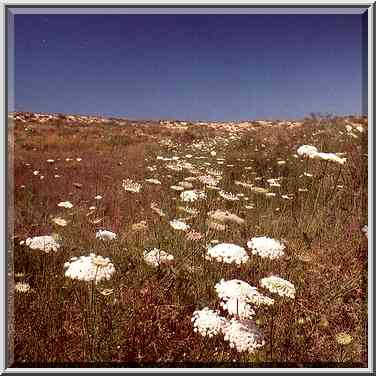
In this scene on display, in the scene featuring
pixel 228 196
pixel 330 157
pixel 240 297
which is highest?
pixel 330 157

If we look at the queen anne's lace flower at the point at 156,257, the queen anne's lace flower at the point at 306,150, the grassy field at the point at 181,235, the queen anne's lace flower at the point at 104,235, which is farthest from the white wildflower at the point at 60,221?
the queen anne's lace flower at the point at 306,150

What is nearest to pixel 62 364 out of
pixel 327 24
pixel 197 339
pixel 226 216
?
pixel 197 339

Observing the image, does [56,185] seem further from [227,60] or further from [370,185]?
[370,185]

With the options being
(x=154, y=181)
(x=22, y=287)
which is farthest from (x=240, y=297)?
(x=22, y=287)

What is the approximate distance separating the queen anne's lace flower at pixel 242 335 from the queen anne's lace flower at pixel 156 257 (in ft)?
1.71

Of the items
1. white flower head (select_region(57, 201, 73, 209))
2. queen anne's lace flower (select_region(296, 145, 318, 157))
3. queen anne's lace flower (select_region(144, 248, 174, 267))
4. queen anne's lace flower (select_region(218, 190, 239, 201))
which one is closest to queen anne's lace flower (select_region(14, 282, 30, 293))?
white flower head (select_region(57, 201, 73, 209))

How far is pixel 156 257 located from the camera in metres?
2.73

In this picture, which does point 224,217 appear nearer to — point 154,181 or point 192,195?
point 192,195

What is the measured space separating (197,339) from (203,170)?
1.02 metres

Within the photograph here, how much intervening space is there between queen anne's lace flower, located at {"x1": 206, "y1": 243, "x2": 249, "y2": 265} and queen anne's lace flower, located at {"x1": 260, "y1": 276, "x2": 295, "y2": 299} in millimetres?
162

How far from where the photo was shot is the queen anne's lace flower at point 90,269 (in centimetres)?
255

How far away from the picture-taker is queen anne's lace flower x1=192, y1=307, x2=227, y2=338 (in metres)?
2.46

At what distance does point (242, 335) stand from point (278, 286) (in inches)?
14.1

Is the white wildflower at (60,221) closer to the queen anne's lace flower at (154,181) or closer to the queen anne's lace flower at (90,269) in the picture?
the queen anne's lace flower at (90,269)
